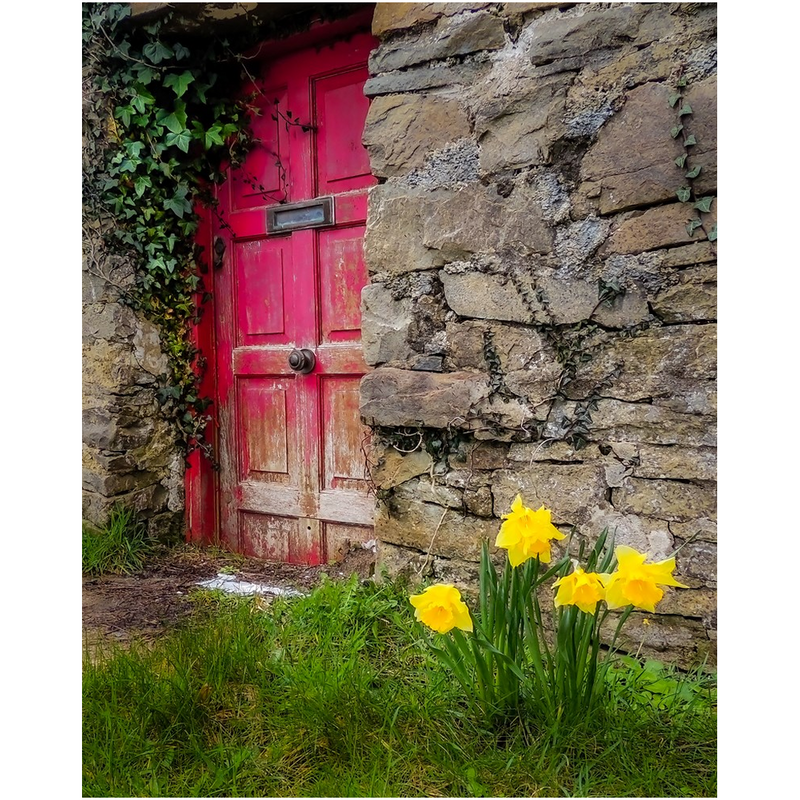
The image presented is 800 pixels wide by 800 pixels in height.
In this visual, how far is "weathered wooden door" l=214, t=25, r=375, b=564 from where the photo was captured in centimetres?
302

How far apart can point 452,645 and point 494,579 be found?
0.62 ft

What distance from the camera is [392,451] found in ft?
8.16

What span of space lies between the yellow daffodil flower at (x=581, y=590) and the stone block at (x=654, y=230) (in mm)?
1017

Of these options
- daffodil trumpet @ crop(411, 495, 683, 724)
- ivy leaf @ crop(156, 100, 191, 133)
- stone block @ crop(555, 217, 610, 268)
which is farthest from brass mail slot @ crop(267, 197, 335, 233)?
daffodil trumpet @ crop(411, 495, 683, 724)

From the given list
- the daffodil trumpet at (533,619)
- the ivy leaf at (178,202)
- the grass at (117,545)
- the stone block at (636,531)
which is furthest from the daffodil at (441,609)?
the ivy leaf at (178,202)

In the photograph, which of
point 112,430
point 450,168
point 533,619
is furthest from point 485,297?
point 112,430

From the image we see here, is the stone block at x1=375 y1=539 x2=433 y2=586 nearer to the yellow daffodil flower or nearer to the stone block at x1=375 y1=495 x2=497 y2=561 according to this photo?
the stone block at x1=375 y1=495 x2=497 y2=561

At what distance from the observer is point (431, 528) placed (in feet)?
7.95

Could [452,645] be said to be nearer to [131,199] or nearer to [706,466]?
[706,466]

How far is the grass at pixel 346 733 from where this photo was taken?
158 centimetres

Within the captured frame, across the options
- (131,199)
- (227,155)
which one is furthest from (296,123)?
(131,199)

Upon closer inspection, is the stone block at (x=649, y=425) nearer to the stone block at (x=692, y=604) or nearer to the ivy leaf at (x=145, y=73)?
the stone block at (x=692, y=604)

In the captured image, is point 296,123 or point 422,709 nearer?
point 422,709

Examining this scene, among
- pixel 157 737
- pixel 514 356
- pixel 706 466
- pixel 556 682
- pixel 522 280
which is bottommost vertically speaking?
pixel 157 737
